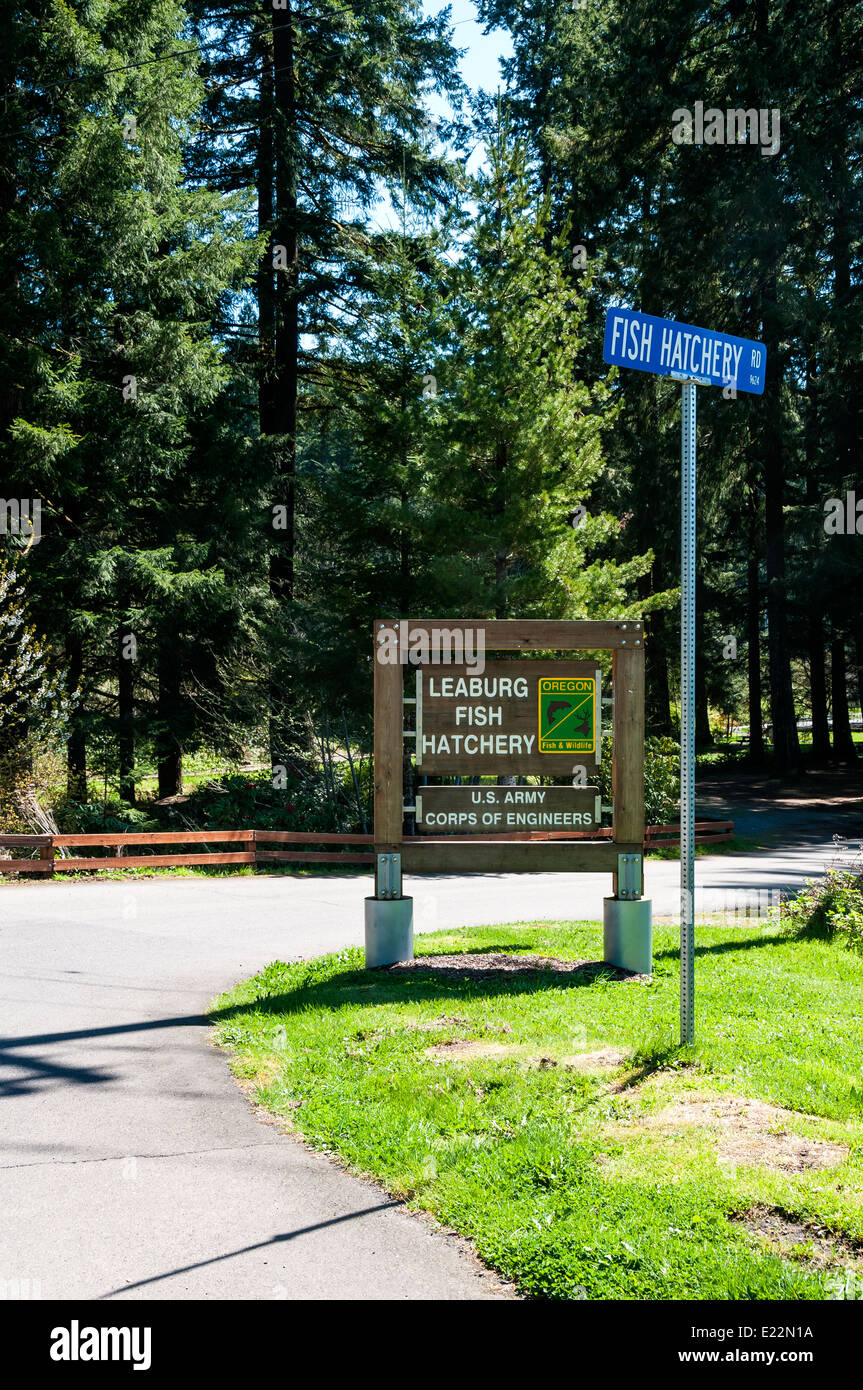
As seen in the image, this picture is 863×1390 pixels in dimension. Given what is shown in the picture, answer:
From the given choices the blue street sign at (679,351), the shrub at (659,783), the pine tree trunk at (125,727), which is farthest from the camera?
the shrub at (659,783)

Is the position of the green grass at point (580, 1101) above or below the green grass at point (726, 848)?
above

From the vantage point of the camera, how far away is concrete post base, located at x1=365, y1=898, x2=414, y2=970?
9.06 meters

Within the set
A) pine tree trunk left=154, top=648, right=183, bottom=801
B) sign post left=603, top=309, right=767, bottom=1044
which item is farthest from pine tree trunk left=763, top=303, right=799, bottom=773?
sign post left=603, top=309, right=767, bottom=1044

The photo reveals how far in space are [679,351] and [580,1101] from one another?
407 centimetres

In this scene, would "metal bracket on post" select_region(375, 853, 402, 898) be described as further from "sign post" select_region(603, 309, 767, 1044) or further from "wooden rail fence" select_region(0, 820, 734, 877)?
"wooden rail fence" select_region(0, 820, 734, 877)

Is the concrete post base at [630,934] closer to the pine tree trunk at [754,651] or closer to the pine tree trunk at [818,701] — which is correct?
the pine tree trunk at [818,701]

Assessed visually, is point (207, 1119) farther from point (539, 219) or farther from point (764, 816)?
point (764, 816)

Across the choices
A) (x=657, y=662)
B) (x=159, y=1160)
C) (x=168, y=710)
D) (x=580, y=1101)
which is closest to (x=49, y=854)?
(x=168, y=710)

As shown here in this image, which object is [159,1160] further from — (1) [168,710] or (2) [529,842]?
(1) [168,710]

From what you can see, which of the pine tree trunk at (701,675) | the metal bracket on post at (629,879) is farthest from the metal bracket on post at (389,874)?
the pine tree trunk at (701,675)

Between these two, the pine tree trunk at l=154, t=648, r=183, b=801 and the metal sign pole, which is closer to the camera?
the metal sign pole

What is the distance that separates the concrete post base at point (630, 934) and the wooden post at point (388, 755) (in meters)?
1.85

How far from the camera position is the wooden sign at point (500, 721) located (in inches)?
368

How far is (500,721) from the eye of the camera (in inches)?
369
